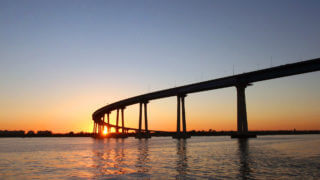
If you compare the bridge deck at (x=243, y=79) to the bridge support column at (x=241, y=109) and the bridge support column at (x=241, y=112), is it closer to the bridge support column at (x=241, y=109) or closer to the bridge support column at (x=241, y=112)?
the bridge support column at (x=241, y=112)

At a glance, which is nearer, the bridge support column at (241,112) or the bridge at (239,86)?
the bridge at (239,86)

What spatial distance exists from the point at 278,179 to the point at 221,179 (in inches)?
140

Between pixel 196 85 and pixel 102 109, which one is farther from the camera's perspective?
pixel 102 109

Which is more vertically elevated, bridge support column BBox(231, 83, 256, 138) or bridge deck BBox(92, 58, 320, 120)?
bridge deck BBox(92, 58, 320, 120)

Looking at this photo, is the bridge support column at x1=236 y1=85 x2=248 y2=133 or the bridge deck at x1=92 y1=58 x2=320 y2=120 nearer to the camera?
the bridge deck at x1=92 y1=58 x2=320 y2=120

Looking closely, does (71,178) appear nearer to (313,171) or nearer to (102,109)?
(313,171)

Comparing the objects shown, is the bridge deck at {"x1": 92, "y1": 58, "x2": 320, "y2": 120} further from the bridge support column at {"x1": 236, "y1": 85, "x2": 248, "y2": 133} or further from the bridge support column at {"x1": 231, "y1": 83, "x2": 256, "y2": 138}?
the bridge support column at {"x1": 236, "y1": 85, "x2": 248, "y2": 133}

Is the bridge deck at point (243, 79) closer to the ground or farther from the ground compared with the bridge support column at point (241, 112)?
farther from the ground

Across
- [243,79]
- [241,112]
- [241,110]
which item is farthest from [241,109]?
[243,79]

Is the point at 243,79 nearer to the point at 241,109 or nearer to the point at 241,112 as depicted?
the point at 241,109

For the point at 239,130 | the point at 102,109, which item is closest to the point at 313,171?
the point at 239,130

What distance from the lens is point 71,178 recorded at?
22234mm

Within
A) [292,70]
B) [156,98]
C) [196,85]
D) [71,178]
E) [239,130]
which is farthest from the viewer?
[156,98]

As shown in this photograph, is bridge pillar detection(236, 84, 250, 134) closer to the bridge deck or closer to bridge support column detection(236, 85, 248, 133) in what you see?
bridge support column detection(236, 85, 248, 133)
